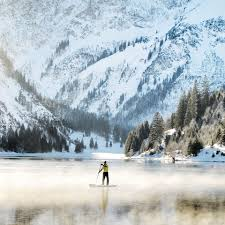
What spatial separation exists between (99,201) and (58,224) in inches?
532

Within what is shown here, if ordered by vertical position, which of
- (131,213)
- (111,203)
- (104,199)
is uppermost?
(104,199)

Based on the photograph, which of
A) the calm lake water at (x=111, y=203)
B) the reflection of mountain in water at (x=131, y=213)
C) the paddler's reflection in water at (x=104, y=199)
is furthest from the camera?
the paddler's reflection in water at (x=104, y=199)

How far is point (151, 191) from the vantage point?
204 ft

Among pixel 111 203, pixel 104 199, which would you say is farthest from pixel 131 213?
pixel 104 199

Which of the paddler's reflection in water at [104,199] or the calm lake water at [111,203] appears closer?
the calm lake water at [111,203]

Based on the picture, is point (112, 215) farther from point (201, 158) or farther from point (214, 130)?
point (214, 130)

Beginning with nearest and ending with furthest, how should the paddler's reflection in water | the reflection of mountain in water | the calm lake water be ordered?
the reflection of mountain in water → the calm lake water → the paddler's reflection in water

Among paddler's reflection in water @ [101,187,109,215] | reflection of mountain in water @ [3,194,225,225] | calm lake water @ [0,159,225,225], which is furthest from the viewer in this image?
paddler's reflection in water @ [101,187,109,215]

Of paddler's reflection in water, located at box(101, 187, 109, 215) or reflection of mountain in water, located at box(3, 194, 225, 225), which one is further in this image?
paddler's reflection in water, located at box(101, 187, 109, 215)

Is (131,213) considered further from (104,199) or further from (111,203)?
(104,199)

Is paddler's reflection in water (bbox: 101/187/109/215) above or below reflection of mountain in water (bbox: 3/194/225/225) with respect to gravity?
above

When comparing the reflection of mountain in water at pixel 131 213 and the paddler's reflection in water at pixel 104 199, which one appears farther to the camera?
the paddler's reflection in water at pixel 104 199

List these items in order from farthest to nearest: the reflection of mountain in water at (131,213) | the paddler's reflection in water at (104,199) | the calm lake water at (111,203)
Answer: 1. the paddler's reflection in water at (104,199)
2. the calm lake water at (111,203)
3. the reflection of mountain in water at (131,213)

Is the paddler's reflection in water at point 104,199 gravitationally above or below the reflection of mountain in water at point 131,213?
above
